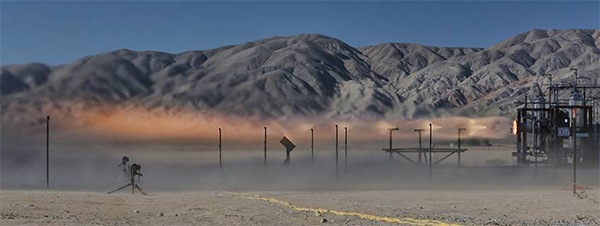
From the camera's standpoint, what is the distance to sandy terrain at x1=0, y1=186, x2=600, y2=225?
43719 millimetres

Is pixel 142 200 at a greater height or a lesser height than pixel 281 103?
lesser

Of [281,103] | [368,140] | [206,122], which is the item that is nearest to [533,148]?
[368,140]

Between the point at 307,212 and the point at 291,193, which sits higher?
the point at 307,212

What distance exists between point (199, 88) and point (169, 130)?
12.0 m

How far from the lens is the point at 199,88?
90312 millimetres

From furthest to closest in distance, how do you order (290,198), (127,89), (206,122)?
(206,122) < (127,89) < (290,198)

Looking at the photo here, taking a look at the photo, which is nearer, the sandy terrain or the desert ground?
the sandy terrain

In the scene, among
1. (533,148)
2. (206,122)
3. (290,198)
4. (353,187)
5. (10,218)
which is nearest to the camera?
(10,218)

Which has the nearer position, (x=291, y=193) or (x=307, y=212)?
(x=307, y=212)

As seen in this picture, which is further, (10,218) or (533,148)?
(533,148)

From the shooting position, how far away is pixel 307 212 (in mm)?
49312

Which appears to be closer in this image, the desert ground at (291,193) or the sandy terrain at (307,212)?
the sandy terrain at (307,212)

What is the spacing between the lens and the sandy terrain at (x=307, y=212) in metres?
43.7

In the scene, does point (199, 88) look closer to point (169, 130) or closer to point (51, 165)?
point (169, 130)
